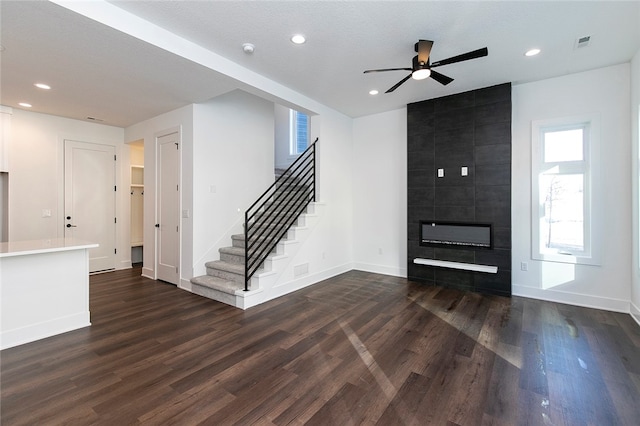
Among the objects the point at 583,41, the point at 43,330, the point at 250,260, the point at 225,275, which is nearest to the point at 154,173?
the point at 225,275

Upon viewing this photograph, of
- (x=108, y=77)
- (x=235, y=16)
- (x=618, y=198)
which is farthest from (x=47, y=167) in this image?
(x=618, y=198)

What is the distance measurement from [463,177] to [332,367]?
3613 millimetres

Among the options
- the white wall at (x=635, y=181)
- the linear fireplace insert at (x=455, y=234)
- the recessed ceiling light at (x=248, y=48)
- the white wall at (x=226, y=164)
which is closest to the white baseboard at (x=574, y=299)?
the white wall at (x=635, y=181)

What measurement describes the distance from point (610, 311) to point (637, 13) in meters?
3.31

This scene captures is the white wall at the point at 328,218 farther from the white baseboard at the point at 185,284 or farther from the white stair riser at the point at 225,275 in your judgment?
the white baseboard at the point at 185,284

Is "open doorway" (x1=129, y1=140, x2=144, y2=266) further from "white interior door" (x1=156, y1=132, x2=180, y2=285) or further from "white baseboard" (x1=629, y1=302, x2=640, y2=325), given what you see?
"white baseboard" (x1=629, y1=302, x2=640, y2=325)

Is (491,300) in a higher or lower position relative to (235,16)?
lower

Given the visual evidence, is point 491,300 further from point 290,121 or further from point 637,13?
point 290,121

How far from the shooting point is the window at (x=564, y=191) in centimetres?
382

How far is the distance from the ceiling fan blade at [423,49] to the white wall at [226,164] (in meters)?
3.30

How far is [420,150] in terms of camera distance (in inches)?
196

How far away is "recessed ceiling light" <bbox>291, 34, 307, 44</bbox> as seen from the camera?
9.68ft

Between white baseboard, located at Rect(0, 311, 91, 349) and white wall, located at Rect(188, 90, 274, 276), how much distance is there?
152cm

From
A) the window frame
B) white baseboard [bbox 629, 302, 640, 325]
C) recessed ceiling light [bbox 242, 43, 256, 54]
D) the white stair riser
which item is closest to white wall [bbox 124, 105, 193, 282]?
the white stair riser
